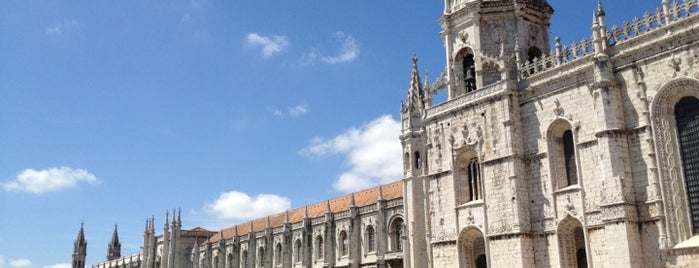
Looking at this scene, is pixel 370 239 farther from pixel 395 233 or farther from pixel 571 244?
pixel 571 244

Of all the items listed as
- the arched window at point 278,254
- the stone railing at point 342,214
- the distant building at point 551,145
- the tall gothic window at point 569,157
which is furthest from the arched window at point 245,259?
the tall gothic window at point 569,157

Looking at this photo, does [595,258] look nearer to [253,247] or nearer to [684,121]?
[684,121]

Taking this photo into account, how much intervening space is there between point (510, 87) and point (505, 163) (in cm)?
335

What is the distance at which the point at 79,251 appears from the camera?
389ft

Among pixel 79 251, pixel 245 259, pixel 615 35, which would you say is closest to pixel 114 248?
pixel 79 251

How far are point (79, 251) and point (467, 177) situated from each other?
103 metres

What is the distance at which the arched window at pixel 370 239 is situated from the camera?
47000 mm

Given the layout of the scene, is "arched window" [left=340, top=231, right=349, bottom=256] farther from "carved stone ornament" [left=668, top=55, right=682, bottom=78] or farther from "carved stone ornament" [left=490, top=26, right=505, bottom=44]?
"carved stone ornament" [left=668, top=55, right=682, bottom=78]

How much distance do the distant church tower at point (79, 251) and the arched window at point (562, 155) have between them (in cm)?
10770

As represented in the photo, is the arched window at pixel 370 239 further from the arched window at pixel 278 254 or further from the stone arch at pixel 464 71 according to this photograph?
the stone arch at pixel 464 71

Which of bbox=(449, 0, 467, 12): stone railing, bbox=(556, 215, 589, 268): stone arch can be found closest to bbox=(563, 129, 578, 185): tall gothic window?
bbox=(556, 215, 589, 268): stone arch

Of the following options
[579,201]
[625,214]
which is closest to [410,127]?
[579,201]

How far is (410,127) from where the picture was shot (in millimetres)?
38781

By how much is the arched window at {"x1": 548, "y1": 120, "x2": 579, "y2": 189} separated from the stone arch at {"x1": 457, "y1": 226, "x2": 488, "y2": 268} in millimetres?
4819
